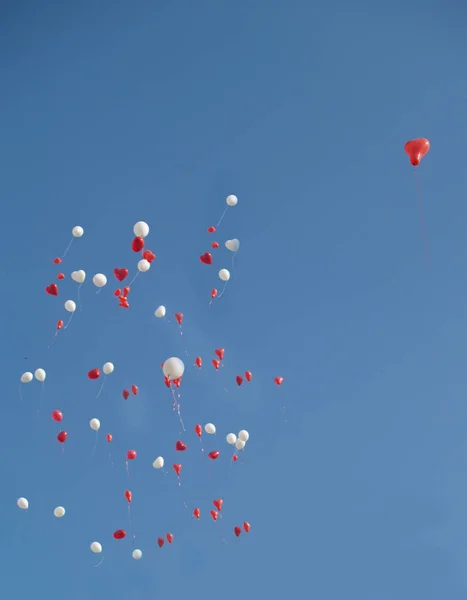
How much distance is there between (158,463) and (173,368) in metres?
1.82

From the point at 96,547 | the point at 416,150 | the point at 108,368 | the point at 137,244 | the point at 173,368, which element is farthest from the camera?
the point at 108,368

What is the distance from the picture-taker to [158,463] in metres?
11.7

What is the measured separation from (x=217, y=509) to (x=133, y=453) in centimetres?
160

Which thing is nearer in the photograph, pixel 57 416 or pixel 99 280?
pixel 99 280

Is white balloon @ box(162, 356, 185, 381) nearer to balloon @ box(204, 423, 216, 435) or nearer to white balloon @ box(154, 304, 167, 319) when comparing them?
white balloon @ box(154, 304, 167, 319)

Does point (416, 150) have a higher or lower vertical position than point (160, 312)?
lower

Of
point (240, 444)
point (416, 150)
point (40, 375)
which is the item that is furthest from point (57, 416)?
point (416, 150)

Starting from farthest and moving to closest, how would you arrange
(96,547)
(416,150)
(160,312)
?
A: (160,312), (96,547), (416,150)

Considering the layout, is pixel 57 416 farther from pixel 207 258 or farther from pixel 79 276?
pixel 207 258

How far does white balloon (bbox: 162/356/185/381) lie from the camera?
35.1 feet

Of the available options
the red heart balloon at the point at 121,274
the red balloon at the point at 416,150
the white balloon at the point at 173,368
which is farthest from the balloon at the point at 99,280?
the red balloon at the point at 416,150

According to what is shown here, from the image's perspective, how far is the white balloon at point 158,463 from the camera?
11.7 meters

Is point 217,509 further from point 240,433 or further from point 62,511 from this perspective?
point 62,511

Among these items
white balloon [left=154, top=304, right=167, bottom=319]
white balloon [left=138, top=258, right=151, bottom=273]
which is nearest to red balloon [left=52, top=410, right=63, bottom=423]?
white balloon [left=154, top=304, right=167, bottom=319]
